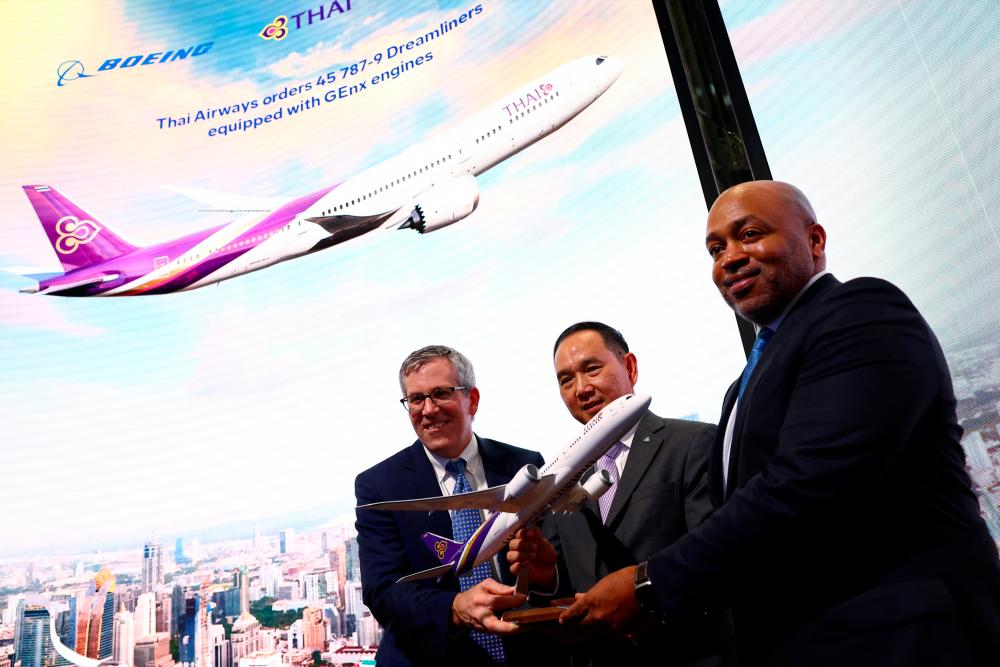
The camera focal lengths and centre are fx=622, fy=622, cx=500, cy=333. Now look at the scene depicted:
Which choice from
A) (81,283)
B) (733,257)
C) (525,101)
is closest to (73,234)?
(81,283)

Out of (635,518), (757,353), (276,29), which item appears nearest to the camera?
(757,353)

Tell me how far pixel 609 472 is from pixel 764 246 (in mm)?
1461

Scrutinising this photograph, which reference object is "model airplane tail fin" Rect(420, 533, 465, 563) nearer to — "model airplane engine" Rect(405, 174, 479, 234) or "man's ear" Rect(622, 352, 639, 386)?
"man's ear" Rect(622, 352, 639, 386)

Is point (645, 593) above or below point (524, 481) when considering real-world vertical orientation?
below

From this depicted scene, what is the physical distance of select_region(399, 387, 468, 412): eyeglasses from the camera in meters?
3.29

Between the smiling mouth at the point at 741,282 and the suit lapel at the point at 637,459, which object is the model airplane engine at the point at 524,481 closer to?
the suit lapel at the point at 637,459

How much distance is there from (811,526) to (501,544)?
5.21 feet

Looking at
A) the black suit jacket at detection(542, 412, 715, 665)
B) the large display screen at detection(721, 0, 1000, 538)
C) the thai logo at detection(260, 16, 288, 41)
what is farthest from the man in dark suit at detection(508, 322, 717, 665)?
the thai logo at detection(260, 16, 288, 41)

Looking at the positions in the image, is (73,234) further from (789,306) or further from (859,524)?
(859,524)

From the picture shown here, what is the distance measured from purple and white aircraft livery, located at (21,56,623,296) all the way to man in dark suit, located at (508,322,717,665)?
3.29m

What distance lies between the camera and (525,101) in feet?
18.9

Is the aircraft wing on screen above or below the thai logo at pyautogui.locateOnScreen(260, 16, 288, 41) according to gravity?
below

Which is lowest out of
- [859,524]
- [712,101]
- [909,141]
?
[859,524]

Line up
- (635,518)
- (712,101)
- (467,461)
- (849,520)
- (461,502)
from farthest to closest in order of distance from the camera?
(712,101) < (467,461) < (461,502) < (635,518) < (849,520)
